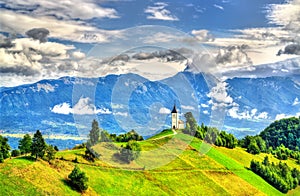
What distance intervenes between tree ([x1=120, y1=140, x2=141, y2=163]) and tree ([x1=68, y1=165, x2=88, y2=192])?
1400 centimetres

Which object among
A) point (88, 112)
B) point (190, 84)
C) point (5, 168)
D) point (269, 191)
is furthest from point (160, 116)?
point (269, 191)

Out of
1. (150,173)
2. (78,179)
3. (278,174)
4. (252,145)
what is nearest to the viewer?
(78,179)

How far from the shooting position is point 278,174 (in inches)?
5448

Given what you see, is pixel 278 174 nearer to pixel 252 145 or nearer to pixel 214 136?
pixel 252 145

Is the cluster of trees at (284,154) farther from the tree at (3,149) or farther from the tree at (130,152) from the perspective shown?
the tree at (3,149)

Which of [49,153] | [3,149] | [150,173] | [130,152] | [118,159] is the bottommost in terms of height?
[150,173]

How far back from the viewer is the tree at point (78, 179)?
7719cm

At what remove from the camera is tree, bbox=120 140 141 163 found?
301 ft

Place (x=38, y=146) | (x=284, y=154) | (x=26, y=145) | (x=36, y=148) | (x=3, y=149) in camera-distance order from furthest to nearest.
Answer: (x=284, y=154), (x=26, y=145), (x=38, y=146), (x=36, y=148), (x=3, y=149)

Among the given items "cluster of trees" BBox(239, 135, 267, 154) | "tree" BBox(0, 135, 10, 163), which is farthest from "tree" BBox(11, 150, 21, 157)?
"cluster of trees" BBox(239, 135, 267, 154)

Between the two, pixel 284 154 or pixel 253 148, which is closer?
pixel 253 148

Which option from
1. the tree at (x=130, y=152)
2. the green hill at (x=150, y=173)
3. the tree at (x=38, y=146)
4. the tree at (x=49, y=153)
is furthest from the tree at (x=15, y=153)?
the tree at (x=130, y=152)

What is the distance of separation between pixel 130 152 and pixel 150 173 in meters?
8.46

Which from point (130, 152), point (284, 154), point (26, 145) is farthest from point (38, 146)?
point (284, 154)
